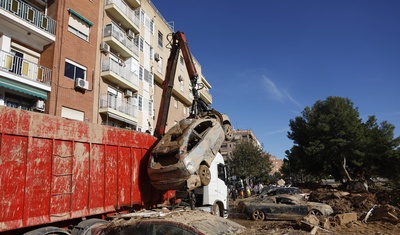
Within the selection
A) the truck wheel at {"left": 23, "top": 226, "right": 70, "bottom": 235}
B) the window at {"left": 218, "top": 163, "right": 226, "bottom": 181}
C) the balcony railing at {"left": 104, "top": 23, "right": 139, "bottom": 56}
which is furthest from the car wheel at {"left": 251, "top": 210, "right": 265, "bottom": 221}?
the balcony railing at {"left": 104, "top": 23, "right": 139, "bottom": 56}

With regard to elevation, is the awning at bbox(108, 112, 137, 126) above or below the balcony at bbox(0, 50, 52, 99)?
below

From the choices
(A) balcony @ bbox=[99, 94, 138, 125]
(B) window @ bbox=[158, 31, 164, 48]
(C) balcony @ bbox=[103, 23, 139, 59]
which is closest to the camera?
(A) balcony @ bbox=[99, 94, 138, 125]

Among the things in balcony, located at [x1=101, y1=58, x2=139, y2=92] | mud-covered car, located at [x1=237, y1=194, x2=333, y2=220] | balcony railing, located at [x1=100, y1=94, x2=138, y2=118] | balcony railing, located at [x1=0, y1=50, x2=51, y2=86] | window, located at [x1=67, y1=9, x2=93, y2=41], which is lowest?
mud-covered car, located at [x1=237, y1=194, x2=333, y2=220]

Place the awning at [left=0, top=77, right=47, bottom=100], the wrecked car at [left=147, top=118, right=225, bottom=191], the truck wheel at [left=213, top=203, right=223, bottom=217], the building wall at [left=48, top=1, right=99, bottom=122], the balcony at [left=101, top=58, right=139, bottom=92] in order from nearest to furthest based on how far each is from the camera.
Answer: the wrecked car at [left=147, top=118, right=225, bottom=191]
the truck wheel at [left=213, top=203, right=223, bottom=217]
the awning at [left=0, top=77, right=47, bottom=100]
the building wall at [left=48, top=1, right=99, bottom=122]
the balcony at [left=101, top=58, right=139, bottom=92]

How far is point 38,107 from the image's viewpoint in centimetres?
1672

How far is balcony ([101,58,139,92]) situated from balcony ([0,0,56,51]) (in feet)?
15.6

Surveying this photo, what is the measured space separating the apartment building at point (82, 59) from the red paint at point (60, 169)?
7.18 metres

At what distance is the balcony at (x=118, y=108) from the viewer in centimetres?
2150

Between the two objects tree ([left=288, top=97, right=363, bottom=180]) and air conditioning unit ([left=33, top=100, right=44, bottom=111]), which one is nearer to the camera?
air conditioning unit ([left=33, top=100, right=44, bottom=111])

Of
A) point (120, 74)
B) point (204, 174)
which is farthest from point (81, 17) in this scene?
point (204, 174)

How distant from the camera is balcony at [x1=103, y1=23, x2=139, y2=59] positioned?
73.7 ft

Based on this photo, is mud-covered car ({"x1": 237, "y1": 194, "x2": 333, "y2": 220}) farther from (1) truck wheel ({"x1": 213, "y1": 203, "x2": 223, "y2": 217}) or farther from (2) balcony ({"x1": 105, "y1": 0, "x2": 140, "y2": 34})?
(2) balcony ({"x1": 105, "y1": 0, "x2": 140, "y2": 34})

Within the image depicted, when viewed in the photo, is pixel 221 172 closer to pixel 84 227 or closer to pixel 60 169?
pixel 84 227

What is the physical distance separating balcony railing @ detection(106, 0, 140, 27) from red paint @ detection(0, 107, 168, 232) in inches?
729
